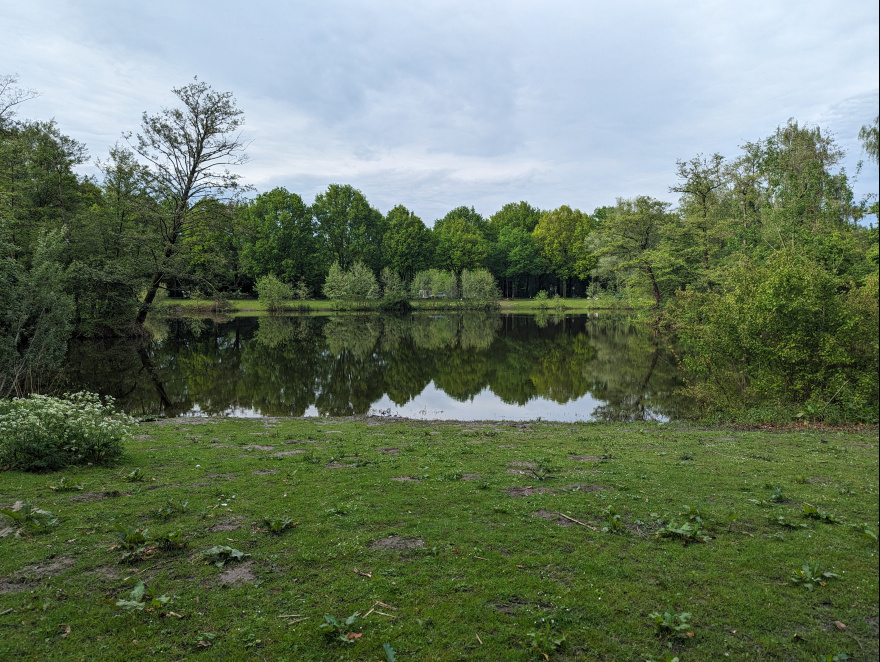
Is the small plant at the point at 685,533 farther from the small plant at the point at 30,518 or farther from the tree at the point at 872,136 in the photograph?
the small plant at the point at 30,518

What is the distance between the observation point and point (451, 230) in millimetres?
111938

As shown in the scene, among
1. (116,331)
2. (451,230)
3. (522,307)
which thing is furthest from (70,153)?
(451,230)

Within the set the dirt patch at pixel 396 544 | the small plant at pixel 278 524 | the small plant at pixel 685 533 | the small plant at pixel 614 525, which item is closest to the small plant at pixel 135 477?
the small plant at pixel 278 524

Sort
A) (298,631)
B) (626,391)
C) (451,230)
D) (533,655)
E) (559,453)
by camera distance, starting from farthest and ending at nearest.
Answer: (451,230), (626,391), (559,453), (298,631), (533,655)

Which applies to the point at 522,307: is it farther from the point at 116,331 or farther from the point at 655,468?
the point at 655,468

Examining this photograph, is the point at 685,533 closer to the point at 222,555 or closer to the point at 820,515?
the point at 820,515

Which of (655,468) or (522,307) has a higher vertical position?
(522,307)

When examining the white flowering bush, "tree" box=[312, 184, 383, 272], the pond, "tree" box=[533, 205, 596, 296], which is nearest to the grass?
the white flowering bush

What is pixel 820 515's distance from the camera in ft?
19.8

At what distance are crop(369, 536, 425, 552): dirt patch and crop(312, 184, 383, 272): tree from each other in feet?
310

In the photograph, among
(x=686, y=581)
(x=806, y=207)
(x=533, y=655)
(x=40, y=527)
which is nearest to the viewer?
(x=533, y=655)

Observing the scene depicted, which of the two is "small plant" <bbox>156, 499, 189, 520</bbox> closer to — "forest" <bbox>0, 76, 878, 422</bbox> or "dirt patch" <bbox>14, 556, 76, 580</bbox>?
"dirt patch" <bbox>14, 556, 76, 580</bbox>

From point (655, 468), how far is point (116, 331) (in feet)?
128

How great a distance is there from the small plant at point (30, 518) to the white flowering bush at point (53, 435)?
7.79ft
